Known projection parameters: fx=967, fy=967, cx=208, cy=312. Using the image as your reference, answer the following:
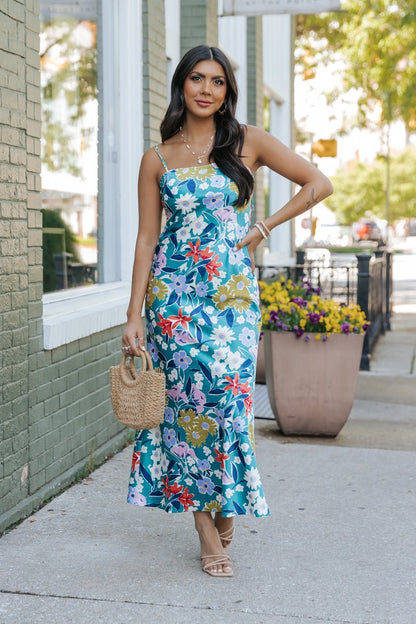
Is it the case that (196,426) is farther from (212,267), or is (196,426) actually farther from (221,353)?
(212,267)

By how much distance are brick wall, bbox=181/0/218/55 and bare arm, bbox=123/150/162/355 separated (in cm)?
448

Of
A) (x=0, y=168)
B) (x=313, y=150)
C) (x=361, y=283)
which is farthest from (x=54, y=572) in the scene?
A: (x=313, y=150)

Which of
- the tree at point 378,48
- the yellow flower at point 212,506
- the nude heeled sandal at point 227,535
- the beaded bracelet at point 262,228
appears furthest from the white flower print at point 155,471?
the tree at point 378,48

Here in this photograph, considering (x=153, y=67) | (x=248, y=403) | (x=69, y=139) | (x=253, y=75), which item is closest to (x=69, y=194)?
(x=69, y=139)

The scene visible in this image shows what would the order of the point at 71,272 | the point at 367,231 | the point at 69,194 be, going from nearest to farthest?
the point at 71,272
the point at 69,194
the point at 367,231

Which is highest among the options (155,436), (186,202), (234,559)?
(186,202)

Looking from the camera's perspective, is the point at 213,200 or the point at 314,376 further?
the point at 314,376

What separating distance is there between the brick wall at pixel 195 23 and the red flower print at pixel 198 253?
184 inches

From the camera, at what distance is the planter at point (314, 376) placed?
20.8 feet

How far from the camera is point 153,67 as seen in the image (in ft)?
22.4

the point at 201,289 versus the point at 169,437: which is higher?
the point at 201,289

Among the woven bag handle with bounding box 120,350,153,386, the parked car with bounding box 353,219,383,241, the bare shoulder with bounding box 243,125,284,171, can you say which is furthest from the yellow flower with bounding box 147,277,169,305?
the parked car with bounding box 353,219,383,241

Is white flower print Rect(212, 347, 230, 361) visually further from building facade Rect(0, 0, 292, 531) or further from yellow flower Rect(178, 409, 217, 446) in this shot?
building facade Rect(0, 0, 292, 531)

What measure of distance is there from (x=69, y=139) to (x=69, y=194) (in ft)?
1.23
